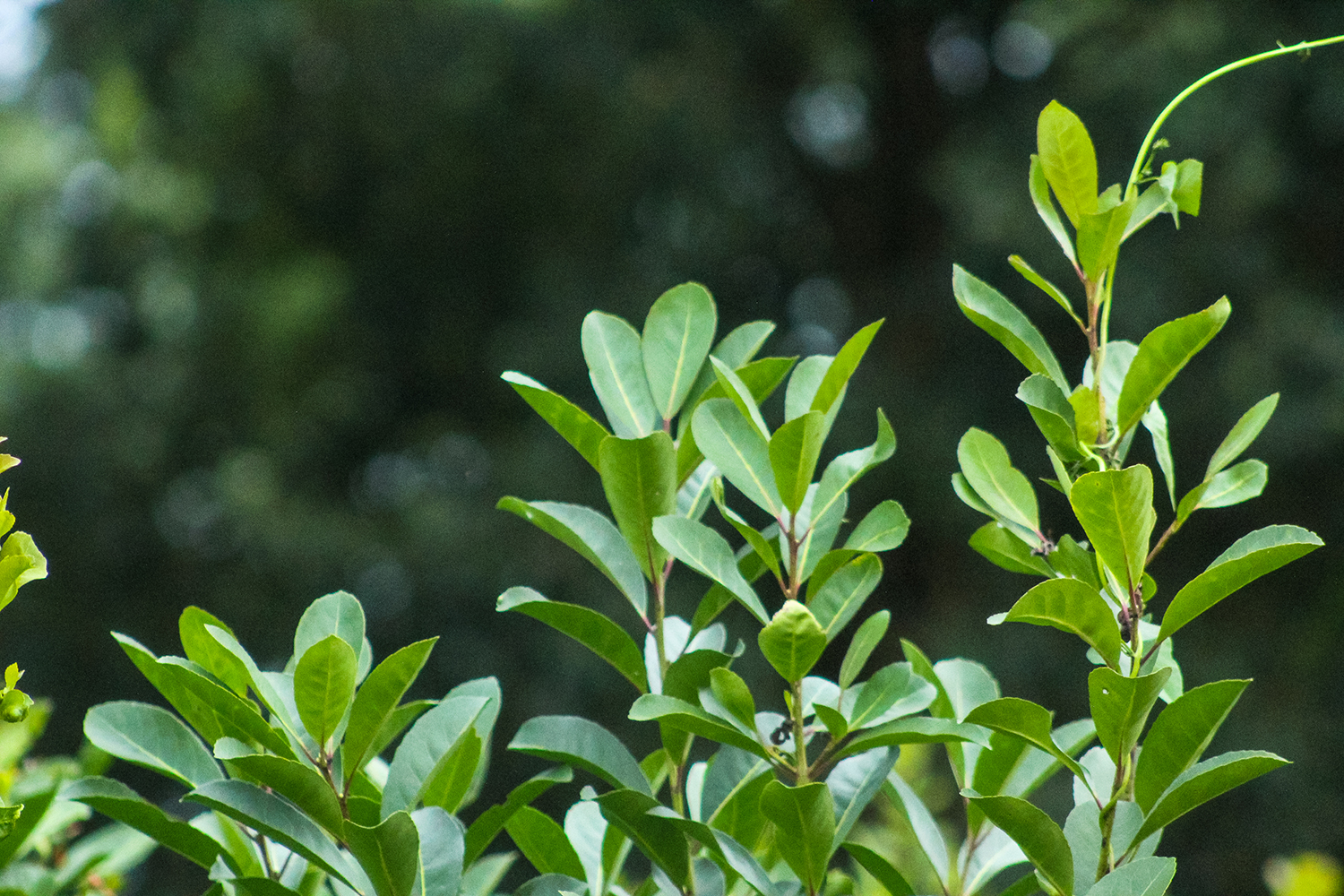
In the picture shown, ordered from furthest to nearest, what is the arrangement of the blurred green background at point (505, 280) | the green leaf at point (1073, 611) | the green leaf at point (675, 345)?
the blurred green background at point (505, 280)
the green leaf at point (675, 345)
the green leaf at point (1073, 611)

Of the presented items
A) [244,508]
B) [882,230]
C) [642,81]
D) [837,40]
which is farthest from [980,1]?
[244,508]

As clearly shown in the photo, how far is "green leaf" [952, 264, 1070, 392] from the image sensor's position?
0.42m

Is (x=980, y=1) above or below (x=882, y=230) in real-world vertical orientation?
above

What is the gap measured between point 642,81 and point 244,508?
188 cm

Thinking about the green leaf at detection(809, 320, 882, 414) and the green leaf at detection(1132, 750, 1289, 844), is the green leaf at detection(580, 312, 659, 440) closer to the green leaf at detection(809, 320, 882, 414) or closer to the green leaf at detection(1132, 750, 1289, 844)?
the green leaf at detection(809, 320, 882, 414)

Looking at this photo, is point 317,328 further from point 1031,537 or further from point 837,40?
point 1031,537

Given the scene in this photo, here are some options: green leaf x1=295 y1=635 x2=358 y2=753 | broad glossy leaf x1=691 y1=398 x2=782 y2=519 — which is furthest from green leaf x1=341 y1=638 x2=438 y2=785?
broad glossy leaf x1=691 y1=398 x2=782 y2=519

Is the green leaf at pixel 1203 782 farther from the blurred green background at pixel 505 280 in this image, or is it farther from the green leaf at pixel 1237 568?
the blurred green background at pixel 505 280

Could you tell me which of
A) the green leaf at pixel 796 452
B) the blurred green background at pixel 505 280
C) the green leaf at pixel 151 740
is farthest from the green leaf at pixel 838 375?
the blurred green background at pixel 505 280

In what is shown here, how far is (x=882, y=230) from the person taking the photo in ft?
13.8

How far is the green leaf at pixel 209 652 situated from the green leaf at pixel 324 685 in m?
0.04

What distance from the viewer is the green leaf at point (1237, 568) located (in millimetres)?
354

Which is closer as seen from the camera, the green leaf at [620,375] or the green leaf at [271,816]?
the green leaf at [271,816]

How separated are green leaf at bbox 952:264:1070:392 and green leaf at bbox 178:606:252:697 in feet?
0.89
